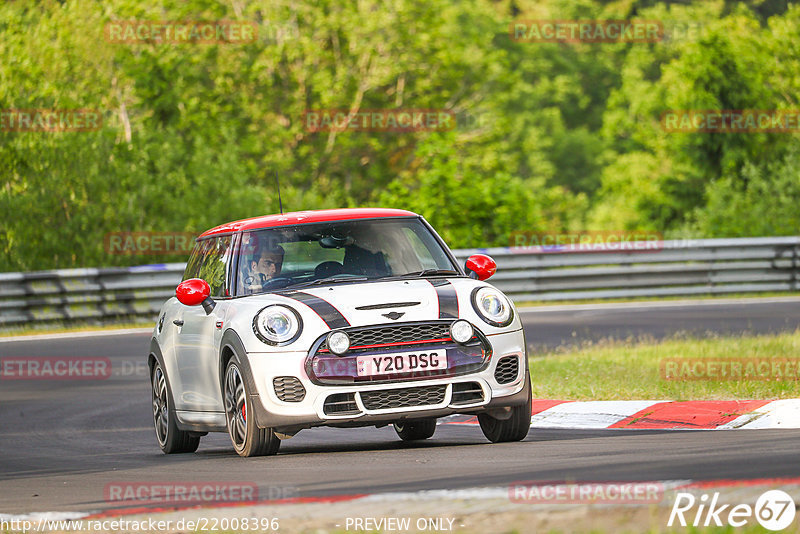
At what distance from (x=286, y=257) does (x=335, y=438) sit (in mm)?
1836

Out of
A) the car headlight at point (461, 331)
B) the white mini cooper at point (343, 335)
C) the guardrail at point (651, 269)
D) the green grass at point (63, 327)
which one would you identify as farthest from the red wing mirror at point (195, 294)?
the guardrail at point (651, 269)

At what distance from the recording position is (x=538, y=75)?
71.5m

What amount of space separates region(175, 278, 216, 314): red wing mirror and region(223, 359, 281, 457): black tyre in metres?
0.64

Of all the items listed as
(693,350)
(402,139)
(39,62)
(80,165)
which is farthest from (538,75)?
(693,350)

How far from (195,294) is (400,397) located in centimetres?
179

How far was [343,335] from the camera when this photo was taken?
8.30 meters

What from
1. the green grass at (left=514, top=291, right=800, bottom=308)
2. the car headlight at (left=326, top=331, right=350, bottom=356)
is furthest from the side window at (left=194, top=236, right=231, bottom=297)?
the green grass at (left=514, top=291, right=800, bottom=308)

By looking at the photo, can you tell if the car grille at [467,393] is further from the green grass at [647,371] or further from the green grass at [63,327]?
the green grass at [63,327]

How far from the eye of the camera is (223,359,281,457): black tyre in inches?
339

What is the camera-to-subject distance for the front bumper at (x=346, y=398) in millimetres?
8344

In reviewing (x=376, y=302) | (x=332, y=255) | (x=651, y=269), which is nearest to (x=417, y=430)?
(x=332, y=255)

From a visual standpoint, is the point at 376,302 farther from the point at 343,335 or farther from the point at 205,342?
the point at 205,342

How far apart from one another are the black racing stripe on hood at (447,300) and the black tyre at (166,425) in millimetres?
2375

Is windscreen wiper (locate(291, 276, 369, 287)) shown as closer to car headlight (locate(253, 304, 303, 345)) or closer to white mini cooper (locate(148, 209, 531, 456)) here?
white mini cooper (locate(148, 209, 531, 456))
